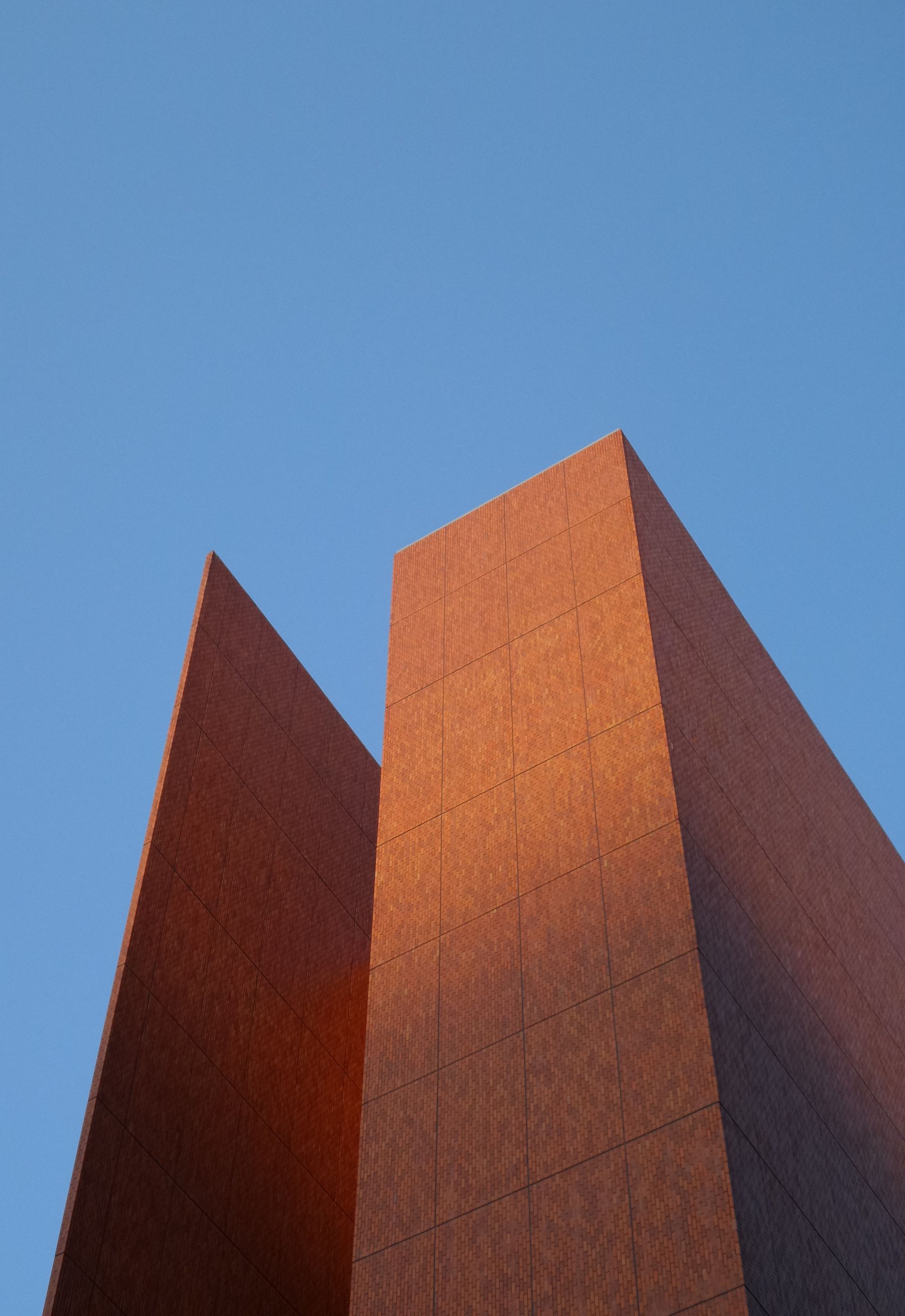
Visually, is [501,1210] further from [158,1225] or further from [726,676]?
[726,676]

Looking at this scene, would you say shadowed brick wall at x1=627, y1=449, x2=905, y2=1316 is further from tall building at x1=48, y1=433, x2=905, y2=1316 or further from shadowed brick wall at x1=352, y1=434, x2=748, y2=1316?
shadowed brick wall at x1=352, y1=434, x2=748, y2=1316

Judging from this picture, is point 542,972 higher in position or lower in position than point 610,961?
higher

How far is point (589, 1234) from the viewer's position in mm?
10523

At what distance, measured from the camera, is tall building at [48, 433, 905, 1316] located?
1088 centimetres

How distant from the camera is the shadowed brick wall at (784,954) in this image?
11023 millimetres

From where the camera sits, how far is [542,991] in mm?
12344

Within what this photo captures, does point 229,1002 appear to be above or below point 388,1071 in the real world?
above

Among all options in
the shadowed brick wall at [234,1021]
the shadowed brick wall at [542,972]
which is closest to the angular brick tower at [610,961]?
the shadowed brick wall at [542,972]

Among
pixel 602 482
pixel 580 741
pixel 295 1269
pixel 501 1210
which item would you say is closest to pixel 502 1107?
pixel 501 1210

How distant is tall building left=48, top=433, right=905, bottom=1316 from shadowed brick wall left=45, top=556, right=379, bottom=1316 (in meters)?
0.05

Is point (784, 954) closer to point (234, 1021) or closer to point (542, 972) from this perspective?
point (542, 972)

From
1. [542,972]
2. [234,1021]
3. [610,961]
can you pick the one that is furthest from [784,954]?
[234,1021]

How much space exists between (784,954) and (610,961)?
238 cm

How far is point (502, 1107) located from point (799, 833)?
5.50m
